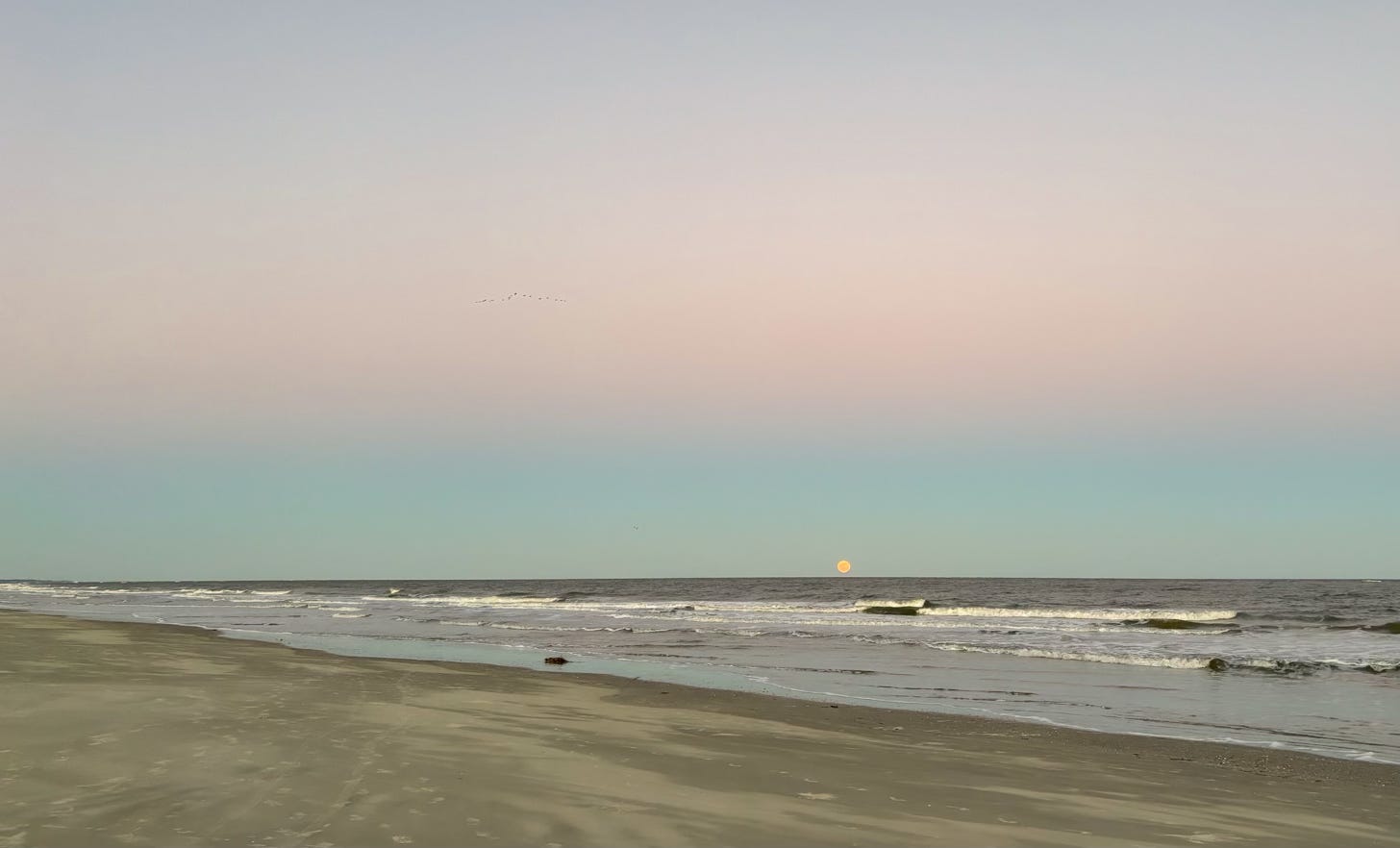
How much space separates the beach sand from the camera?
282 inches

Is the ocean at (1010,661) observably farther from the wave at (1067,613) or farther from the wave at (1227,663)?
the wave at (1067,613)

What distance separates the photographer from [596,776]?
920 centimetres

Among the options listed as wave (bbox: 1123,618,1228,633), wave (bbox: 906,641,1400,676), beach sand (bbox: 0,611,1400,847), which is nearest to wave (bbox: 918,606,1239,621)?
wave (bbox: 1123,618,1228,633)

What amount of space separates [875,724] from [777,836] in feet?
23.7

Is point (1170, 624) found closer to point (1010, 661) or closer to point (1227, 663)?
point (1227, 663)

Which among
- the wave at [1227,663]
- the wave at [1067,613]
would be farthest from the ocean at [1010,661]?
the wave at [1067,613]

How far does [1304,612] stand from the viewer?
189 feet

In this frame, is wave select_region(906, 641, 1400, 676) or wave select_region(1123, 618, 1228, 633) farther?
wave select_region(1123, 618, 1228, 633)

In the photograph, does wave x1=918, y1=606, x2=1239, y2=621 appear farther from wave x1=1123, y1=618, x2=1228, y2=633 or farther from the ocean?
the ocean

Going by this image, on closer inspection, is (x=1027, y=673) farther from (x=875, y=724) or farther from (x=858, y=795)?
(x=858, y=795)

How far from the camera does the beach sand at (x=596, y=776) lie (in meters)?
7.16

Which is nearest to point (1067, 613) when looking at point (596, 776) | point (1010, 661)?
point (1010, 661)

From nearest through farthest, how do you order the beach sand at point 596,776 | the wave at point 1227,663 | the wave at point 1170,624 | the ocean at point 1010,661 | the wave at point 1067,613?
1. the beach sand at point 596,776
2. the ocean at point 1010,661
3. the wave at point 1227,663
4. the wave at point 1170,624
5. the wave at point 1067,613

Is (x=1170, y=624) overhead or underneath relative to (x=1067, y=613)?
overhead
